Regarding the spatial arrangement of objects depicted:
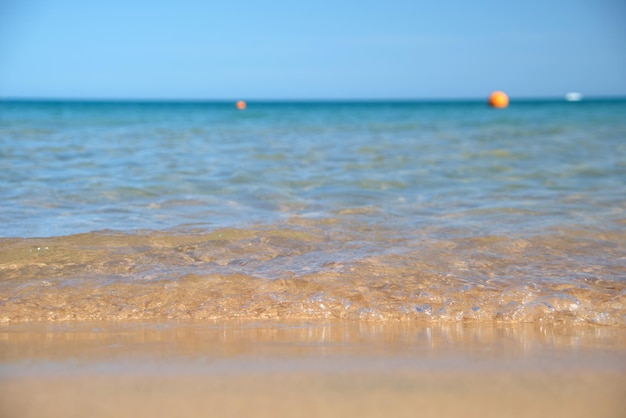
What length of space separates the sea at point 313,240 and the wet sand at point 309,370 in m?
0.25

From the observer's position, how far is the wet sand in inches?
85.0

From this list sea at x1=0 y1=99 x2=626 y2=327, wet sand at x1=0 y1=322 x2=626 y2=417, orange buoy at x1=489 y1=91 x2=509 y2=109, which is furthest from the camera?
orange buoy at x1=489 y1=91 x2=509 y2=109

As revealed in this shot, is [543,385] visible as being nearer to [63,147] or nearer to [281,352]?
[281,352]

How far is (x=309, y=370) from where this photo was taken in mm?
2498

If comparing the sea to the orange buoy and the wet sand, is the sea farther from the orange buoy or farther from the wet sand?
the orange buoy

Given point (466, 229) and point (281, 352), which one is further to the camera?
point (466, 229)

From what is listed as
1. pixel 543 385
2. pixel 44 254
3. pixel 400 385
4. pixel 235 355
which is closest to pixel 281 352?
pixel 235 355

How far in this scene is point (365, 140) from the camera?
1297 centimetres

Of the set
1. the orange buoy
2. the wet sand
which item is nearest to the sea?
the wet sand

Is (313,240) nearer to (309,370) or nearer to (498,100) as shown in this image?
(309,370)

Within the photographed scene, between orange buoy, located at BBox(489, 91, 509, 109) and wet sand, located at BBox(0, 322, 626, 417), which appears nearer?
wet sand, located at BBox(0, 322, 626, 417)

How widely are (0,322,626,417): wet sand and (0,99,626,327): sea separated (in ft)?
0.81

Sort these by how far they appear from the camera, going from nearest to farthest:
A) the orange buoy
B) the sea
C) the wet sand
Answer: the wet sand → the sea → the orange buoy

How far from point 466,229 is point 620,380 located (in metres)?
2.64
